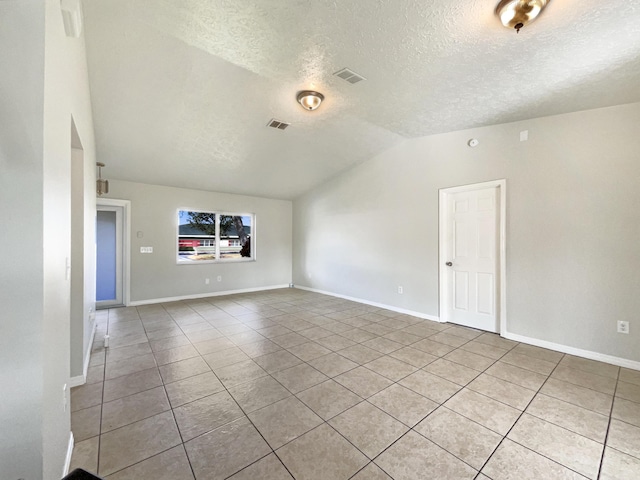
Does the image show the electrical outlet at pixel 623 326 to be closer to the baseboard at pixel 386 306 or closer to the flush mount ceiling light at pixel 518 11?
the baseboard at pixel 386 306

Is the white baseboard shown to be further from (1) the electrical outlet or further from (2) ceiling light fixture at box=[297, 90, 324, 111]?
(1) the electrical outlet

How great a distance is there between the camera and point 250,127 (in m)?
3.87

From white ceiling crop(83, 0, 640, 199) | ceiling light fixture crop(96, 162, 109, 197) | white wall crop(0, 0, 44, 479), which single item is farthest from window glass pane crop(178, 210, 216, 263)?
white wall crop(0, 0, 44, 479)

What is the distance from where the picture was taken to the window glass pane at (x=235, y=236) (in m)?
6.58

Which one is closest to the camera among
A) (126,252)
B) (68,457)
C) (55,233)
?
(55,233)

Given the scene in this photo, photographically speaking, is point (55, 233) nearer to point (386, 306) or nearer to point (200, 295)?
point (386, 306)

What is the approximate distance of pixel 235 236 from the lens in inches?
268

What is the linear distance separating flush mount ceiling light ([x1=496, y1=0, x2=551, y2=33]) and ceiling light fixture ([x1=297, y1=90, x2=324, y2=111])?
180 cm

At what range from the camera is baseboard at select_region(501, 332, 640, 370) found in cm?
279

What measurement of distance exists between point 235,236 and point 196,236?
93cm

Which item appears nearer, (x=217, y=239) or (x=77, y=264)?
(x=77, y=264)

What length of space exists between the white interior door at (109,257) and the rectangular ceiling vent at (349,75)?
4847 millimetres

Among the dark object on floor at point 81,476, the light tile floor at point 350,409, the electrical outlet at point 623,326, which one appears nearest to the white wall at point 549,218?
the electrical outlet at point 623,326

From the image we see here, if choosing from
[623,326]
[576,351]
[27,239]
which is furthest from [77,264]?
[623,326]
